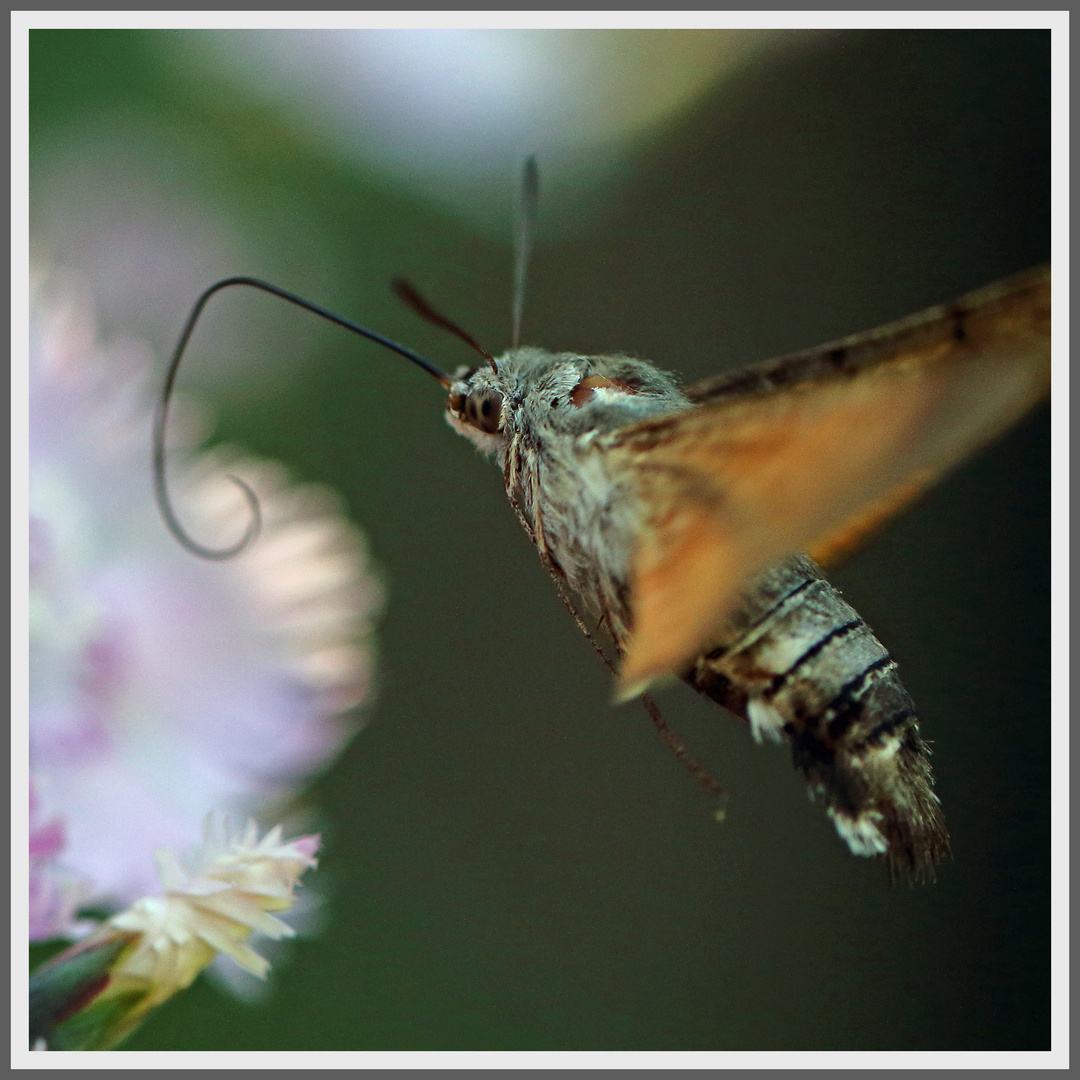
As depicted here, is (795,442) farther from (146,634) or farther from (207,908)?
(146,634)

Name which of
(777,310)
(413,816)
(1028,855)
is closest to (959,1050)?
(1028,855)

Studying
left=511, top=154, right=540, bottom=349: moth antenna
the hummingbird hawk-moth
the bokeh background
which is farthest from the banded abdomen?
the bokeh background

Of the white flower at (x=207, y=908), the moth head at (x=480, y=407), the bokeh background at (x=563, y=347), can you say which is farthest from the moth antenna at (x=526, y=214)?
the white flower at (x=207, y=908)

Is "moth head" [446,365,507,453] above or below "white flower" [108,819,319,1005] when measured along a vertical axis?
above

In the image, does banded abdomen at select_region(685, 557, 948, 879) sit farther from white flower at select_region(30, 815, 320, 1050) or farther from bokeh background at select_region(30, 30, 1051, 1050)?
bokeh background at select_region(30, 30, 1051, 1050)

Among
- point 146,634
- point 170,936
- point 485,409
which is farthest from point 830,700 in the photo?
point 146,634

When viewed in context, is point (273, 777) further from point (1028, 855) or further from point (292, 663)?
point (1028, 855)

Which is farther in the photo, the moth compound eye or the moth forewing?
the moth compound eye

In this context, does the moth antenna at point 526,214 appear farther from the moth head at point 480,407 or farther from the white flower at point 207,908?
the white flower at point 207,908
